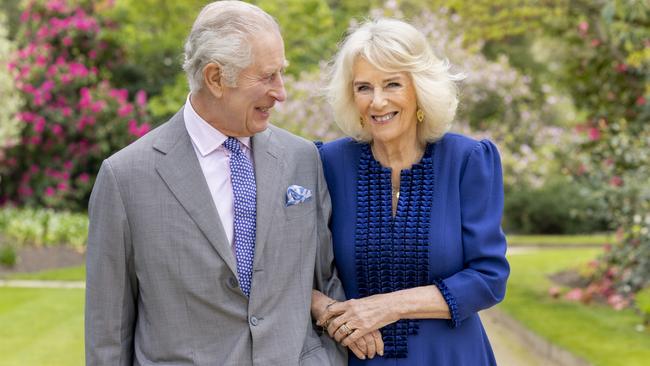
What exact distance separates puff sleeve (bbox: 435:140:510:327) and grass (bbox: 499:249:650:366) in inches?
151

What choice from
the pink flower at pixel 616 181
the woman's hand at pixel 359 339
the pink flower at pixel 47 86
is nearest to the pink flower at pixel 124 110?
the pink flower at pixel 47 86

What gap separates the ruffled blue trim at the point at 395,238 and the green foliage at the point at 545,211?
52.6 ft

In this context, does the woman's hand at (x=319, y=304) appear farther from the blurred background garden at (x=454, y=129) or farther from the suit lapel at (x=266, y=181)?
the blurred background garden at (x=454, y=129)

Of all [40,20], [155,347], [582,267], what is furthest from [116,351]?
[40,20]

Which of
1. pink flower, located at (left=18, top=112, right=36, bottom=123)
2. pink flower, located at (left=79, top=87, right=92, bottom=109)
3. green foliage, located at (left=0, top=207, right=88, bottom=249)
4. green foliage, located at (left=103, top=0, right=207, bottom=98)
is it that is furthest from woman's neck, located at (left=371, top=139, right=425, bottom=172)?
green foliage, located at (left=103, top=0, right=207, bottom=98)

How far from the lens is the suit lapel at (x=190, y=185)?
9.37ft

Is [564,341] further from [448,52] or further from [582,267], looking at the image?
[448,52]

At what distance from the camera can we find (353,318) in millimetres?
3145

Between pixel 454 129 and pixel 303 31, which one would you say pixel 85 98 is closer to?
pixel 303 31

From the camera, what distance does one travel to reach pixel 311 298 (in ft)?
10.4

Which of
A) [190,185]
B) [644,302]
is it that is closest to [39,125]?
[644,302]

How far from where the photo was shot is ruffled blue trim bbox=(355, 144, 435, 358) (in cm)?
324

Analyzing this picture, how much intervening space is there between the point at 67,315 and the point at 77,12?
964 centimetres

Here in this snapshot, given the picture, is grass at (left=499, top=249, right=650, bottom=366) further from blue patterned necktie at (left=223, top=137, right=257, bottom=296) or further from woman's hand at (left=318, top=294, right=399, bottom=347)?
blue patterned necktie at (left=223, top=137, right=257, bottom=296)
